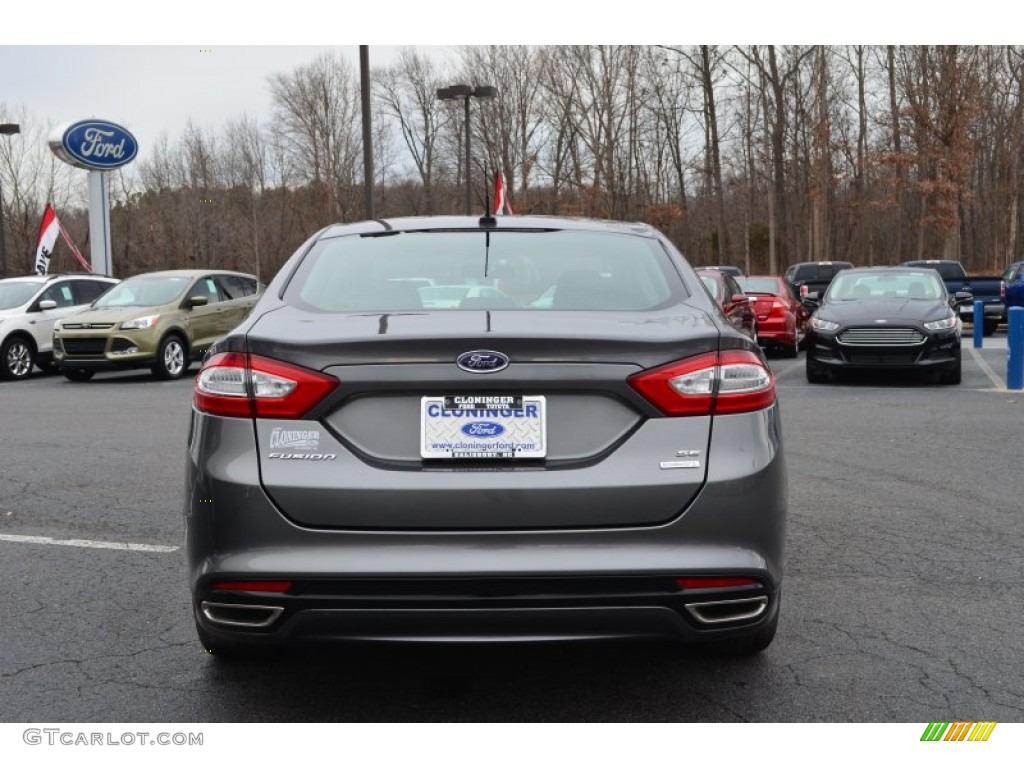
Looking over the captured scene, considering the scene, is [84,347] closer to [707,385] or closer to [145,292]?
[145,292]

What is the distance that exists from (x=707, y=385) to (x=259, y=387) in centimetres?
130

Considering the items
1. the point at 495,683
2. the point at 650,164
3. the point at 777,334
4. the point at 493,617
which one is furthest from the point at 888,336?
the point at 650,164

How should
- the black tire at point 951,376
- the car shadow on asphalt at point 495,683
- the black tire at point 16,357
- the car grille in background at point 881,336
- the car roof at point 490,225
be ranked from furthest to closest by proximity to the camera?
the black tire at point 16,357
the black tire at point 951,376
the car grille in background at point 881,336
the car roof at point 490,225
the car shadow on asphalt at point 495,683

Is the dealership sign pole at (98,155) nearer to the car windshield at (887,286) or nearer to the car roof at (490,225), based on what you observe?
the car windshield at (887,286)

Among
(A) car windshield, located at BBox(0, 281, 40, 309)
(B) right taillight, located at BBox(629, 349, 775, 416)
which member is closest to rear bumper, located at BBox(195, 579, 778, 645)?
(B) right taillight, located at BBox(629, 349, 775, 416)

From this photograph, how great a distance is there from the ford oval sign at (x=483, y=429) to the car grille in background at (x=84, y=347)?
15.8m

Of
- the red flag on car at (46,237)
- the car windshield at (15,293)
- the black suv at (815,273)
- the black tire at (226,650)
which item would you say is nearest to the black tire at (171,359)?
the car windshield at (15,293)

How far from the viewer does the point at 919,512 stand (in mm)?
6785

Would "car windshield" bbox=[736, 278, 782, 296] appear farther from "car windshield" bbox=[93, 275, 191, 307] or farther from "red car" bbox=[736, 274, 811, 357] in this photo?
"car windshield" bbox=[93, 275, 191, 307]

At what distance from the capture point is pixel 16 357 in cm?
1936

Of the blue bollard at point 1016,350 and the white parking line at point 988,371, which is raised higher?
the blue bollard at point 1016,350

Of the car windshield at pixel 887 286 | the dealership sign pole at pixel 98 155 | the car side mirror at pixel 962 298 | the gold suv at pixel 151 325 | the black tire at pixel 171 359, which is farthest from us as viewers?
the dealership sign pole at pixel 98 155

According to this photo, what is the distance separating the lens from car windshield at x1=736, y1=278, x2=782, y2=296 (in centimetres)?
2155

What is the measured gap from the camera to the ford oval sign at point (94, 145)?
29.4 metres
